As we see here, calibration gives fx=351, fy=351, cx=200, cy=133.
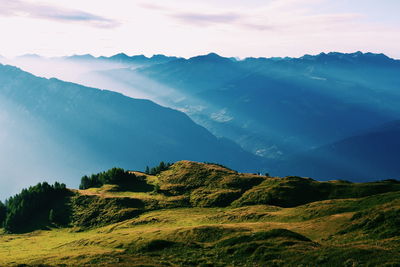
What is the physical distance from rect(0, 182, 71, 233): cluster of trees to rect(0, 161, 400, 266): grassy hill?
3.64m

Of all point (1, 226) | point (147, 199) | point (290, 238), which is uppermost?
point (290, 238)

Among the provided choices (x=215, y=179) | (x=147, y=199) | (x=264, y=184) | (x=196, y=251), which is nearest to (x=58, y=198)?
(x=147, y=199)

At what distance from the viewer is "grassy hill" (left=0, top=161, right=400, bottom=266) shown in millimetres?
41969

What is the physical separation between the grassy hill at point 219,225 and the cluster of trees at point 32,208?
364cm

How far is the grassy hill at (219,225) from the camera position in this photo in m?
42.0

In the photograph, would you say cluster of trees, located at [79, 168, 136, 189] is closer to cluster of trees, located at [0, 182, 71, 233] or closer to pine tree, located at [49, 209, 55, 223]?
cluster of trees, located at [0, 182, 71, 233]

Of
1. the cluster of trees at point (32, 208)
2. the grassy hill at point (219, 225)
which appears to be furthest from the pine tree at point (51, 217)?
the grassy hill at point (219, 225)

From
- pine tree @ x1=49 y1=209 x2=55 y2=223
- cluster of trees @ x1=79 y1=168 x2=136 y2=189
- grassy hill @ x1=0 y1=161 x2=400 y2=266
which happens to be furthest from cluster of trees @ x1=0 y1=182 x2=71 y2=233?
cluster of trees @ x1=79 y1=168 x2=136 y2=189

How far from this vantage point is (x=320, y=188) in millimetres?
95250

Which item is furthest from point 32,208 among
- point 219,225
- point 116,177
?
point 219,225

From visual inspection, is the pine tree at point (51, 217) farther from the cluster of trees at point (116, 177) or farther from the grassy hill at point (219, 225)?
the cluster of trees at point (116, 177)

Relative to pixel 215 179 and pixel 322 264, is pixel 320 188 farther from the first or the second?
pixel 322 264

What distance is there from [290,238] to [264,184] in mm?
57041

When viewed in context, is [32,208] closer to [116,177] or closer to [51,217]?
[51,217]
